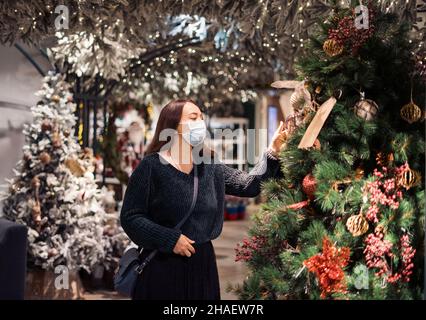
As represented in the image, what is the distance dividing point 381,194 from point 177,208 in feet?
3.26

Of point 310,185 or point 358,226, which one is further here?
point 310,185

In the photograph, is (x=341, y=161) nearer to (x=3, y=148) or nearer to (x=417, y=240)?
(x=417, y=240)

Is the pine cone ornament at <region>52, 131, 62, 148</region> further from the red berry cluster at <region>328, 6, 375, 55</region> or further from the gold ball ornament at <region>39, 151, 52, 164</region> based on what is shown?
the red berry cluster at <region>328, 6, 375, 55</region>

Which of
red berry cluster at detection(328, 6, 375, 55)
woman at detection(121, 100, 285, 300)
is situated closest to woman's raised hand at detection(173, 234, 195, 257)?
woman at detection(121, 100, 285, 300)

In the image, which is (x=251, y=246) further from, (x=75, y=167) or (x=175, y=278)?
(x=75, y=167)

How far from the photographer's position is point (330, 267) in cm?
281

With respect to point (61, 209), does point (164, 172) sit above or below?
above

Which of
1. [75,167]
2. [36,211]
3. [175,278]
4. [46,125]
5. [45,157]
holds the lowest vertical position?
[36,211]

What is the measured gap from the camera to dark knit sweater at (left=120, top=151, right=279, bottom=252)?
3367 mm

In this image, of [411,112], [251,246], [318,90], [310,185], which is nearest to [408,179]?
[411,112]

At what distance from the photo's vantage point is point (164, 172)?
11.3 ft

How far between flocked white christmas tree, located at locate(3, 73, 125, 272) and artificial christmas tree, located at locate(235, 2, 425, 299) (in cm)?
400

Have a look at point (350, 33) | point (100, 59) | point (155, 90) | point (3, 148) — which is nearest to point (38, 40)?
point (100, 59)

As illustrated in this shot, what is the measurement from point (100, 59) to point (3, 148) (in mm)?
1601
